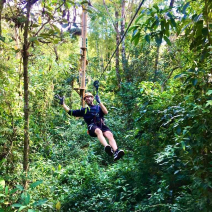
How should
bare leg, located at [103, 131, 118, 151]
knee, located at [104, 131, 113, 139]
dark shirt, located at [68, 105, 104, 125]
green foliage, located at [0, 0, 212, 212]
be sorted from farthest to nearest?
dark shirt, located at [68, 105, 104, 125], knee, located at [104, 131, 113, 139], bare leg, located at [103, 131, 118, 151], green foliage, located at [0, 0, 212, 212]

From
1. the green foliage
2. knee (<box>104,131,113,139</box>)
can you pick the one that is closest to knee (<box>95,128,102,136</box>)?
knee (<box>104,131,113,139</box>)

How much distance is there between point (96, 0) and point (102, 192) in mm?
8517

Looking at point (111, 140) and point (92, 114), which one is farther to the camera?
point (92, 114)

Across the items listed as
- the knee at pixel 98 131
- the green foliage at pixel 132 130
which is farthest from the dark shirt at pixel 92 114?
the green foliage at pixel 132 130

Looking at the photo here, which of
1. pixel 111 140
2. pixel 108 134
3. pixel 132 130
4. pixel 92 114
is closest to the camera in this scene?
pixel 111 140

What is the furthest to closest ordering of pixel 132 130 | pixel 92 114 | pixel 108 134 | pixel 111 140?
1. pixel 132 130
2. pixel 92 114
3. pixel 108 134
4. pixel 111 140

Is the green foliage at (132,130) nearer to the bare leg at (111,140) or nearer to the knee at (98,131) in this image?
the bare leg at (111,140)

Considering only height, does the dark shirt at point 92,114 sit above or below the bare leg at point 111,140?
above

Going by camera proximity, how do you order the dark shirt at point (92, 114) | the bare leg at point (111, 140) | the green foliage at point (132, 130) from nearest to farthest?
the green foliage at point (132, 130) → the bare leg at point (111, 140) → the dark shirt at point (92, 114)

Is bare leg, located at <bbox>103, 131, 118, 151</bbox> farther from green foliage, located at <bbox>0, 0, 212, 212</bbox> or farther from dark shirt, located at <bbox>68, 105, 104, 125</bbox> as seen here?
green foliage, located at <bbox>0, 0, 212, 212</bbox>

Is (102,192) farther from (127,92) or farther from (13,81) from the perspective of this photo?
(127,92)

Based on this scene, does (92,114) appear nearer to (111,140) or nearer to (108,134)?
(108,134)

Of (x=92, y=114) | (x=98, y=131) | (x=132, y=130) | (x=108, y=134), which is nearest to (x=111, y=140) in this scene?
(x=108, y=134)

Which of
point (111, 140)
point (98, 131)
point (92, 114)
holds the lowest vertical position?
point (111, 140)
